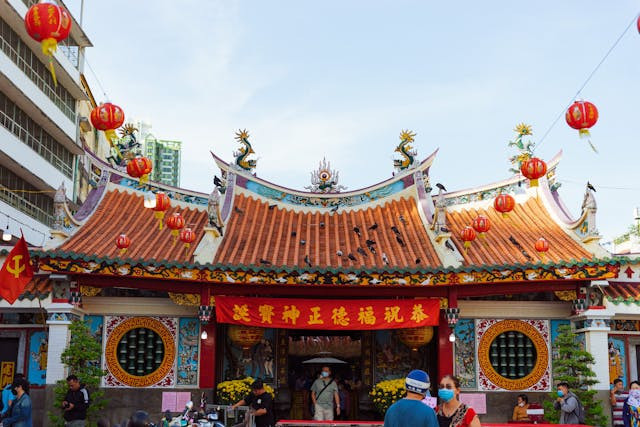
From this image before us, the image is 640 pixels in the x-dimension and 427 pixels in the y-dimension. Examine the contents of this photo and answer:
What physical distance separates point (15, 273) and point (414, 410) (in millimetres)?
9828

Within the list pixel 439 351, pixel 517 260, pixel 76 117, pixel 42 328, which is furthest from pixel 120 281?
pixel 76 117

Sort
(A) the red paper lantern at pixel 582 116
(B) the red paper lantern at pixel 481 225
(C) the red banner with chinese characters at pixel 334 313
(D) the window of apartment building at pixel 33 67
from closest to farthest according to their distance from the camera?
1. (A) the red paper lantern at pixel 582 116
2. (C) the red banner with chinese characters at pixel 334 313
3. (B) the red paper lantern at pixel 481 225
4. (D) the window of apartment building at pixel 33 67

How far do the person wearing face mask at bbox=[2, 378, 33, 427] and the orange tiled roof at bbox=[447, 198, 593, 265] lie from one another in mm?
7932

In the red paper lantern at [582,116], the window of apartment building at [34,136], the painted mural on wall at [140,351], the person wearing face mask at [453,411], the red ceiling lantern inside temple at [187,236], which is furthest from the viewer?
the window of apartment building at [34,136]

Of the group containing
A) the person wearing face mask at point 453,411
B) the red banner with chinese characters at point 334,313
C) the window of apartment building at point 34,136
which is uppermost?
the window of apartment building at point 34,136

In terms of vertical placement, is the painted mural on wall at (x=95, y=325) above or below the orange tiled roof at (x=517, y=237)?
below

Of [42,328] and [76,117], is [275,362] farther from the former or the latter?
[76,117]

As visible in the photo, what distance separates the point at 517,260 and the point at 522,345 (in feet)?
6.18

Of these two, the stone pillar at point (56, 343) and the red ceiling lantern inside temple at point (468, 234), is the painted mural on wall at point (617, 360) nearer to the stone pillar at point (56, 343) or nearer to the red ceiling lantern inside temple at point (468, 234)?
the red ceiling lantern inside temple at point (468, 234)

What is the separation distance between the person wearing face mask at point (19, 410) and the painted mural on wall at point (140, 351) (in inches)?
169

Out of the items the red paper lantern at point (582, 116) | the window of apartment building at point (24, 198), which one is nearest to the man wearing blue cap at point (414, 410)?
the red paper lantern at point (582, 116)

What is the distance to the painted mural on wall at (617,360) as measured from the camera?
14.7 m

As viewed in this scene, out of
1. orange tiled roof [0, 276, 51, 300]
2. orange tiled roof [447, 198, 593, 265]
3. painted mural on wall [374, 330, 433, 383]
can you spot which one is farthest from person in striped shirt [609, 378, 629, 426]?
orange tiled roof [0, 276, 51, 300]

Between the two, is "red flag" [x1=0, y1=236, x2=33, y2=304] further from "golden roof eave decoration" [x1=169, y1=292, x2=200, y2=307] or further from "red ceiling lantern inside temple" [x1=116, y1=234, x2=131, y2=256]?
"golden roof eave decoration" [x1=169, y1=292, x2=200, y2=307]
